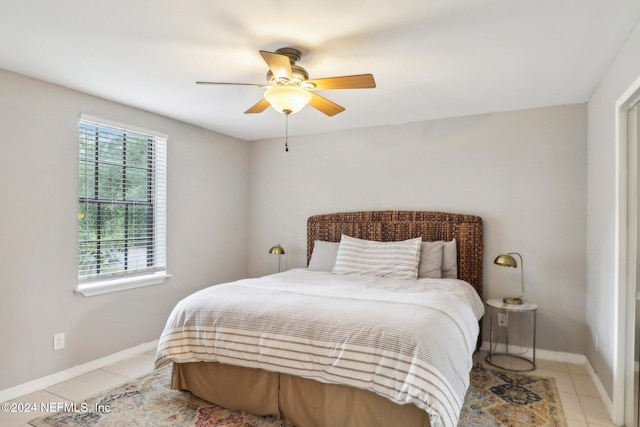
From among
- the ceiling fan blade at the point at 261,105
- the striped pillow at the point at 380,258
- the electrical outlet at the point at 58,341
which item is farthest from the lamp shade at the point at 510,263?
the electrical outlet at the point at 58,341

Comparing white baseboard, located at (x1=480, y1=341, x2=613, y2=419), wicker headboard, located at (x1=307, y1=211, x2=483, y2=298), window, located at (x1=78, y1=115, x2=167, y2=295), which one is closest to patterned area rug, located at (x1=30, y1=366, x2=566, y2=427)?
white baseboard, located at (x1=480, y1=341, x2=613, y2=419)

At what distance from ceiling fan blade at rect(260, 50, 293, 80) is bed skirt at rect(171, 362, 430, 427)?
1.81m

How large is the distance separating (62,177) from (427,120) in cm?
336

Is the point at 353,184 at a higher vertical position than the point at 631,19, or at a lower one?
lower

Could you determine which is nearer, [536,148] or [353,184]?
[536,148]

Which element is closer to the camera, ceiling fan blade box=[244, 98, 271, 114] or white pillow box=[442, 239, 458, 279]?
ceiling fan blade box=[244, 98, 271, 114]

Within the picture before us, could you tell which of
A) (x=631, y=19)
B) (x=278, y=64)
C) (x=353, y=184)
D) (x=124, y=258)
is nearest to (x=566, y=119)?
(x=631, y=19)

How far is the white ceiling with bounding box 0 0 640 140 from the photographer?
192cm

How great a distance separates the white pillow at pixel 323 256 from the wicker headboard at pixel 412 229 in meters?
0.17

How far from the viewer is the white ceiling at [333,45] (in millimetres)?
1917

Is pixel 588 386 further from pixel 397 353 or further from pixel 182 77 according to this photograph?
pixel 182 77

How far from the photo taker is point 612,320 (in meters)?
2.49

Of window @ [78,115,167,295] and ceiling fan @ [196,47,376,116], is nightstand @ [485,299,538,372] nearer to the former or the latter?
ceiling fan @ [196,47,376,116]

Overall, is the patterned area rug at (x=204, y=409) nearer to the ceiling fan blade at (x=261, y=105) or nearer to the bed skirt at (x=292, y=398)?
the bed skirt at (x=292, y=398)
